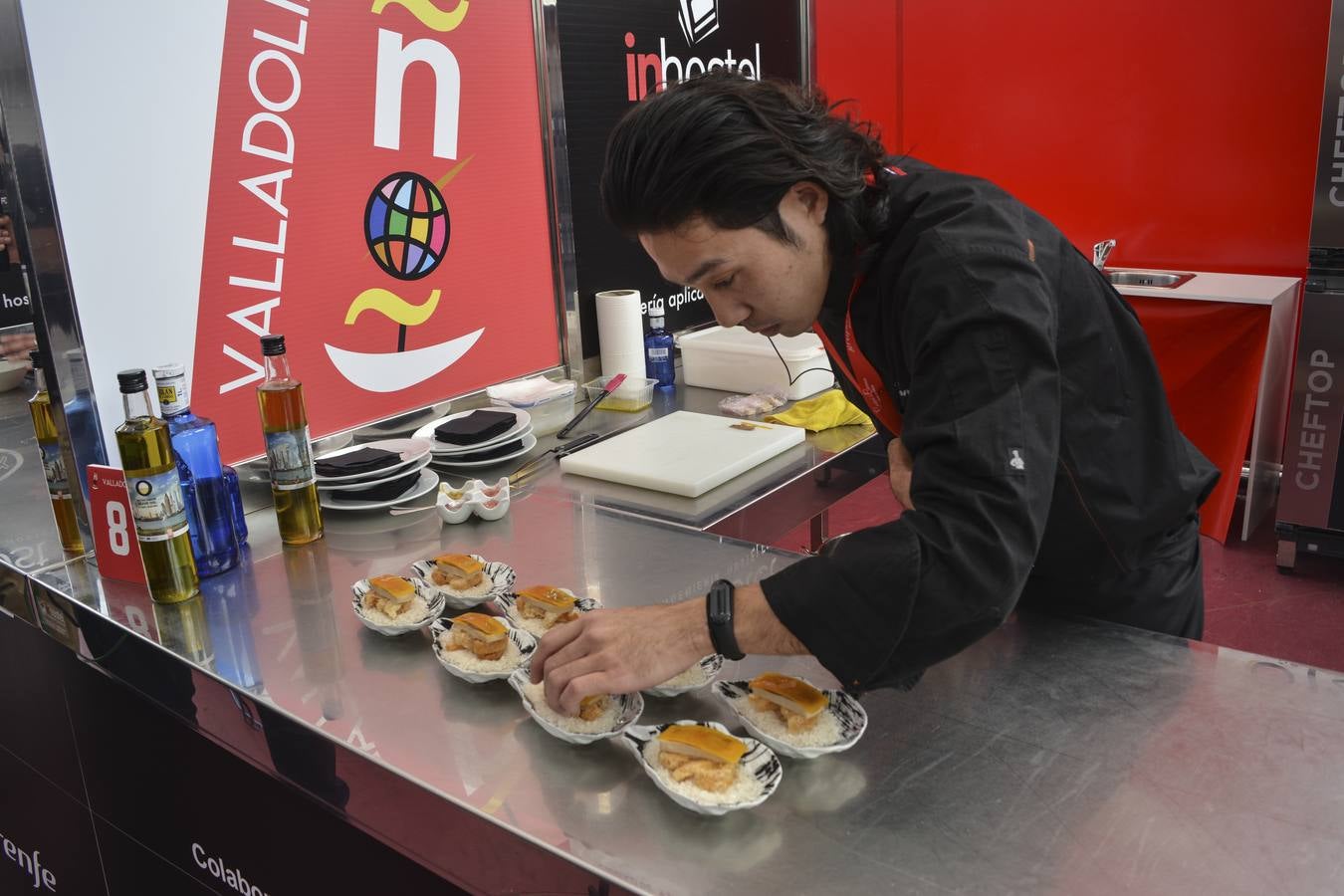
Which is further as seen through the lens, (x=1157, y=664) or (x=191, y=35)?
(x=191, y=35)

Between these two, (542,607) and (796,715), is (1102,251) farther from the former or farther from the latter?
(796,715)

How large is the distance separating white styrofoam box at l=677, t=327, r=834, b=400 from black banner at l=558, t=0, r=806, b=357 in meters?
0.25

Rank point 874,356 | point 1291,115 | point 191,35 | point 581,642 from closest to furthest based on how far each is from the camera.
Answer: point 581,642 < point 874,356 < point 191,35 < point 1291,115

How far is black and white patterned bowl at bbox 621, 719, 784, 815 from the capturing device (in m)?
0.93

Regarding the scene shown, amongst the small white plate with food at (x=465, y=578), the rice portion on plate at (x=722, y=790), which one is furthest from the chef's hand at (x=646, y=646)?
the small white plate with food at (x=465, y=578)

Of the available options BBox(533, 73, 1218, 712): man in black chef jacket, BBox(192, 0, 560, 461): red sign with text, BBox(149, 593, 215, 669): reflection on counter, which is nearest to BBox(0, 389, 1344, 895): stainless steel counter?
BBox(149, 593, 215, 669): reflection on counter

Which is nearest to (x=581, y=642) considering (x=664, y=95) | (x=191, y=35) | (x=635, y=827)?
(x=635, y=827)

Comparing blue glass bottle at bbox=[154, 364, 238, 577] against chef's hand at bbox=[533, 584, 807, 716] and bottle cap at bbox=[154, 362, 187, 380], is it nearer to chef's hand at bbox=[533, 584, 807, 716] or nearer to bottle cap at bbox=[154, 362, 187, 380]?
bottle cap at bbox=[154, 362, 187, 380]

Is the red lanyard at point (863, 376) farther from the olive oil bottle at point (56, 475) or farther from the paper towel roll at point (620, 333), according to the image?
the olive oil bottle at point (56, 475)

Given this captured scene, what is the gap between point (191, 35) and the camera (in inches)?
66.7

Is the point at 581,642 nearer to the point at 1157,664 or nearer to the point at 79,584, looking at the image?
the point at 1157,664

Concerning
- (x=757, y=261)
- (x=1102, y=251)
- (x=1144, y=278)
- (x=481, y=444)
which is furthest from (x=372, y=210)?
(x=1144, y=278)

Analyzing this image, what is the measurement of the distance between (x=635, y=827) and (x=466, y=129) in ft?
5.38

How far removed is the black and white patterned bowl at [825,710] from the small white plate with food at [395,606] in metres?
0.43
